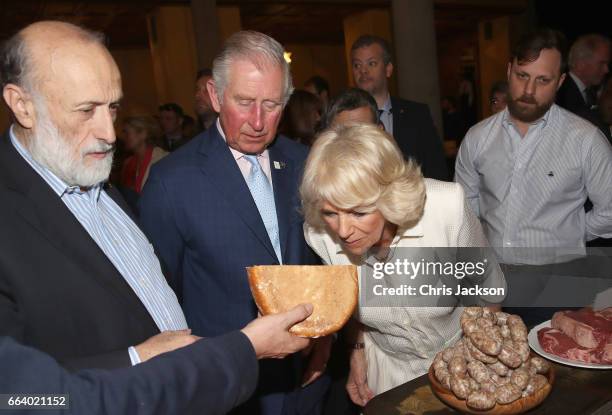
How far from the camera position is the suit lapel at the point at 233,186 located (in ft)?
6.88

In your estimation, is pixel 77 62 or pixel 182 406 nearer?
pixel 182 406

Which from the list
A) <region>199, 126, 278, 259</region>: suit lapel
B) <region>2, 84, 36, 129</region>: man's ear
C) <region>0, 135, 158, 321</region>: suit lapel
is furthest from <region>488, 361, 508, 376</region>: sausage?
<region>2, 84, 36, 129</region>: man's ear

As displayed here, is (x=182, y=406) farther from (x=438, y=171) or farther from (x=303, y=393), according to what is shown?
(x=438, y=171)

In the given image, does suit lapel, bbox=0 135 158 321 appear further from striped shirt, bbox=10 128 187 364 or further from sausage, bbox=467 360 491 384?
sausage, bbox=467 360 491 384

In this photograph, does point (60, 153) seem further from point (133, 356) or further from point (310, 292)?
point (310, 292)

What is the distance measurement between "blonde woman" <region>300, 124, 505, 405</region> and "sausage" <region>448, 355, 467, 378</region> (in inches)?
19.0

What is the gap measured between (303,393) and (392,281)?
660 millimetres

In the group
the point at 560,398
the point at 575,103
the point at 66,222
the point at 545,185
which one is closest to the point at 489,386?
the point at 560,398

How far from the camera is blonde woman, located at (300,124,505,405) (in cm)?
184

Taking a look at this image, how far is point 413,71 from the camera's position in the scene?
313 inches

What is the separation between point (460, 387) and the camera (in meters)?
1.43

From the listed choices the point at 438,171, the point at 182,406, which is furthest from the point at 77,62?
the point at 438,171

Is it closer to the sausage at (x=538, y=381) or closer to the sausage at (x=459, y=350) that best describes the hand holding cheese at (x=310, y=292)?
the sausage at (x=459, y=350)

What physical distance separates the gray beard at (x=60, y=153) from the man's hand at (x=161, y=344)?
55 centimetres
